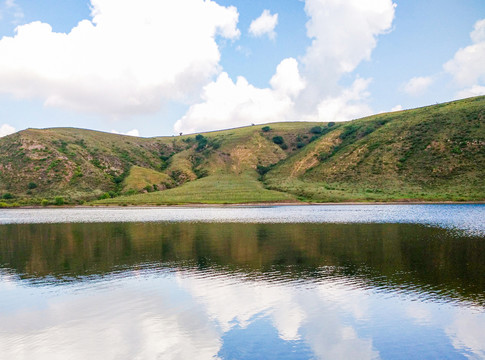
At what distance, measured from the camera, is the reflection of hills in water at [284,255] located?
2401 cm

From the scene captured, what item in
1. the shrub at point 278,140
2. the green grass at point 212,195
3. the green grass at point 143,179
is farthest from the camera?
the shrub at point 278,140

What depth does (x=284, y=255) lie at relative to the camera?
32312mm

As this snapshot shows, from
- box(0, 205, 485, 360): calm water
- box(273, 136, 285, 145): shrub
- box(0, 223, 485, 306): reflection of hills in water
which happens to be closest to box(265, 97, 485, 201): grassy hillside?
box(273, 136, 285, 145): shrub

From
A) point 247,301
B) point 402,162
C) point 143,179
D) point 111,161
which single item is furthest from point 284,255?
point 111,161

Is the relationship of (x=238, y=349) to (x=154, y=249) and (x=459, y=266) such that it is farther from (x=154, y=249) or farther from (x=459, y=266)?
(x=154, y=249)

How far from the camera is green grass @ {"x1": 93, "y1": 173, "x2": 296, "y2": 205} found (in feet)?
401

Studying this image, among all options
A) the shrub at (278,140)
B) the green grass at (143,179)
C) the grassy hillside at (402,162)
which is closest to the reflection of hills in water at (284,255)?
the grassy hillside at (402,162)

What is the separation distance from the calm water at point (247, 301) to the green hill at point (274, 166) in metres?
83.4

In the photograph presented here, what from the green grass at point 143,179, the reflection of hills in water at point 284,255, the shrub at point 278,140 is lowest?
the reflection of hills in water at point 284,255

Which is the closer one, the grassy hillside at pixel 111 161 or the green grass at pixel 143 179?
the grassy hillside at pixel 111 161

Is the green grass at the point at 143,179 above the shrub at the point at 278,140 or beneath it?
beneath

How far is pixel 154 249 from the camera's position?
37156mm

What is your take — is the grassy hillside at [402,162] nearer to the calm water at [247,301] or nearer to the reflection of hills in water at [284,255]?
the reflection of hills in water at [284,255]

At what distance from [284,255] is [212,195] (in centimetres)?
9683
